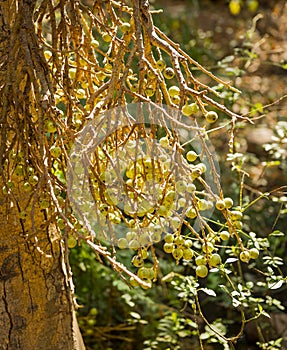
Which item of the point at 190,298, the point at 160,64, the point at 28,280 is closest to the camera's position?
the point at 160,64

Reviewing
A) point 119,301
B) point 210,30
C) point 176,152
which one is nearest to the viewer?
point 176,152

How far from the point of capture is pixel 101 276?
203cm

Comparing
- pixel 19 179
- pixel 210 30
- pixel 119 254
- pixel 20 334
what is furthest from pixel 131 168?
pixel 210 30

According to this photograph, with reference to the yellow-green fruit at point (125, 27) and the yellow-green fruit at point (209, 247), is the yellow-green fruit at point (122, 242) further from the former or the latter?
the yellow-green fruit at point (125, 27)

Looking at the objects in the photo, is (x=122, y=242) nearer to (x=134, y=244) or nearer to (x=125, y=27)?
(x=134, y=244)

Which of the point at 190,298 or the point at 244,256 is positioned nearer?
the point at 244,256

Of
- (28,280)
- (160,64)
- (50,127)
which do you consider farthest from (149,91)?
(28,280)

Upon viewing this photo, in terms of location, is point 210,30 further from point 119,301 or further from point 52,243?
point 52,243

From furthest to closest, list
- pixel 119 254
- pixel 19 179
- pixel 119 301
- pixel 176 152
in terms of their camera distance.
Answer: pixel 119 301
pixel 119 254
pixel 19 179
pixel 176 152

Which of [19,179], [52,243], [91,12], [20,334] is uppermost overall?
[91,12]

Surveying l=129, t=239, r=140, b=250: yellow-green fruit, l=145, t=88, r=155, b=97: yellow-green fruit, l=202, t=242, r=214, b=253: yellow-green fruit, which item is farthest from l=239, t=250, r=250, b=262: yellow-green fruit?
l=145, t=88, r=155, b=97: yellow-green fruit

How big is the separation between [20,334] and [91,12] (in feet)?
2.16

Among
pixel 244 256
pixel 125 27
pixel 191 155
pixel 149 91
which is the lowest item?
pixel 244 256

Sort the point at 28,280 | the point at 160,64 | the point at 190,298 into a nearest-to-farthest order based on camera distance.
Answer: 1. the point at 160,64
2. the point at 28,280
3. the point at 190,298
